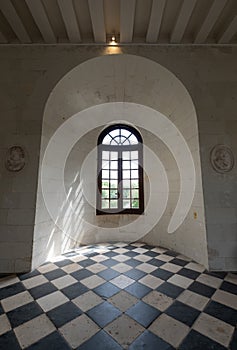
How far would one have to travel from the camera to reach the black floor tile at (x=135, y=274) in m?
1.93

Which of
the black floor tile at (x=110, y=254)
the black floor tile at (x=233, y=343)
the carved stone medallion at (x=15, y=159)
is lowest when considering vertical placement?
the black floor tile at (x=110, y=254)

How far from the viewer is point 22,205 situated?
6.90 ft

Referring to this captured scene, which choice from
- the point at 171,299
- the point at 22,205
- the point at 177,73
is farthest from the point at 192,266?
the point at 177,73

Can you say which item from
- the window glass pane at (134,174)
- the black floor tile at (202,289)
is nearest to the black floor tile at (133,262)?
the black floor tile at (202,289)

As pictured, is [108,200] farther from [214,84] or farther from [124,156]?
[214,84]

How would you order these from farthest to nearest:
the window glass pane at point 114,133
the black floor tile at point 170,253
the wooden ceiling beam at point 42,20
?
1. the window glass pane at point 114,133
2. the black floor tile at point 170,253
3. the wooden ceiling beam at point 42,20

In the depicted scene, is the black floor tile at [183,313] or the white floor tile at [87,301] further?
the white floor tile at [87,301]

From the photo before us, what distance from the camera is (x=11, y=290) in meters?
1.64

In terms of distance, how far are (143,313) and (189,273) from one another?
978mm

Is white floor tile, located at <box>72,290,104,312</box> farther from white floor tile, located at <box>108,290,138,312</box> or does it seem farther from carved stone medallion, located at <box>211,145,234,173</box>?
carved stone medallion, located at <box>211,145,234,173</box>

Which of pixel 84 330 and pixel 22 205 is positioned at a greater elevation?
pixel 22 205

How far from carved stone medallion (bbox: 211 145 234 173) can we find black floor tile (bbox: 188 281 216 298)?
139 cm

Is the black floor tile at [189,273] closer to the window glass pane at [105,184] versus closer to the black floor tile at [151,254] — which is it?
the black floor tile at [151,254]

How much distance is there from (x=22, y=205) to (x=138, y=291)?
67.2 inches
